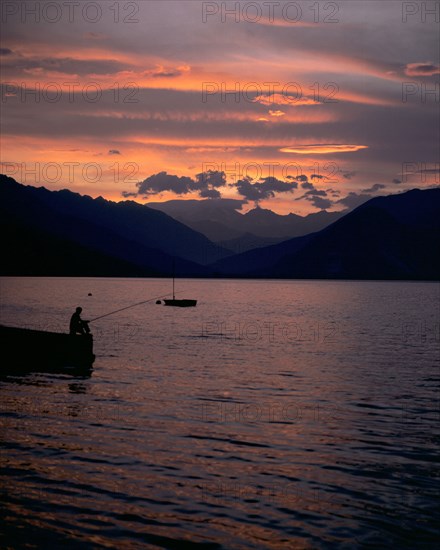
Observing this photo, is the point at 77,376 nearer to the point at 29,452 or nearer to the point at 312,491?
the point at 29,452

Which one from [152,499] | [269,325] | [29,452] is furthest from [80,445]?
[269,325]

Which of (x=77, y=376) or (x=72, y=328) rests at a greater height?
(x=72, y=328)

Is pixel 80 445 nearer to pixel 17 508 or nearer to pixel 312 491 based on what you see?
pixel 17 508

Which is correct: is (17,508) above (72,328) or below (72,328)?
below

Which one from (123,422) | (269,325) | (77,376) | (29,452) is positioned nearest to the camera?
(29,452)

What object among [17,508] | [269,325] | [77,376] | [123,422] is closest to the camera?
[17,508]

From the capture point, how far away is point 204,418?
24.6m

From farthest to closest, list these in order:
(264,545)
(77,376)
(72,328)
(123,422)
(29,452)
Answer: (72,328) → (77,376) → (123,422) → (29,452) → (264,545)

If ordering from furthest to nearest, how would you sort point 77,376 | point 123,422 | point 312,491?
point 77,376 → point 123,422 → point 312,491

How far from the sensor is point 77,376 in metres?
34.6

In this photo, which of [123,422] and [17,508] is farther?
[123,422]

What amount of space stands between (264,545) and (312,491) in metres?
3.62

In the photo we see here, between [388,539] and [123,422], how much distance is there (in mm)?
12183

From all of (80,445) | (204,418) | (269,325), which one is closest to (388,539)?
(80,445)
